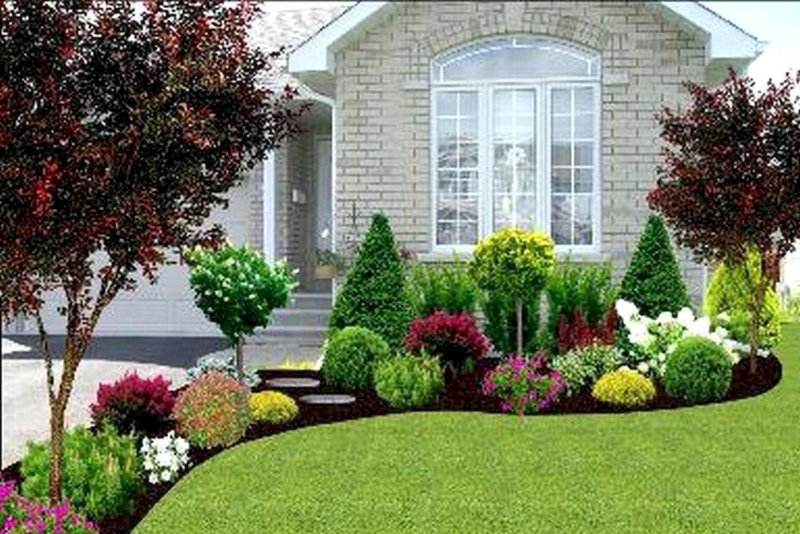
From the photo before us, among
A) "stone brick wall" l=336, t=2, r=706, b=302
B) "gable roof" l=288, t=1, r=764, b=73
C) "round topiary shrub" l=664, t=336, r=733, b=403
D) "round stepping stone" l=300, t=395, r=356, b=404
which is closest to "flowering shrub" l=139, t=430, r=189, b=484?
"round stepping stone" l=300, t=395, r=356, b=404

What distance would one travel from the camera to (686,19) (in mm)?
16625

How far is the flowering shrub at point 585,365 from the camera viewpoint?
14016 mm

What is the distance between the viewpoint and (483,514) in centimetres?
857

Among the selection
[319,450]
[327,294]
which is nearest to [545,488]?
[319,450]

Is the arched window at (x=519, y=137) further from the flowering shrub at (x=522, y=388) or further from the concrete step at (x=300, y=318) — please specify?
the flowering shrub at (x=522, y=388)

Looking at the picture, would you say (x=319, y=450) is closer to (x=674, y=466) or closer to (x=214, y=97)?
(x=674, y=466)

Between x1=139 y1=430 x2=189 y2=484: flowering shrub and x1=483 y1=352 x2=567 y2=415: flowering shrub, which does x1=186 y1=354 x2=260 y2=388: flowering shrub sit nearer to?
x1=483 y1=352 x2=567 y2=415: flowering shrub

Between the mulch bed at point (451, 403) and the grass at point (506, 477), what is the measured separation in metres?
0.32

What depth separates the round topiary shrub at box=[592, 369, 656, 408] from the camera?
43.2 ft

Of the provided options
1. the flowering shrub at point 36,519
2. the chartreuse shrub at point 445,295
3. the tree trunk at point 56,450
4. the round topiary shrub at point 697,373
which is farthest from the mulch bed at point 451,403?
the flowering shrub at point 36,519

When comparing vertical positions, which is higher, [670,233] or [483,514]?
[670,233]

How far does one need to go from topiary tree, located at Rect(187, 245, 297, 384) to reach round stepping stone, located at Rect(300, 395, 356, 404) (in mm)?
810

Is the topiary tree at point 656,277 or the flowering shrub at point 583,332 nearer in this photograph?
the flowering shrub at point 583,332

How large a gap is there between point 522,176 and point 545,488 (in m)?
8.76
